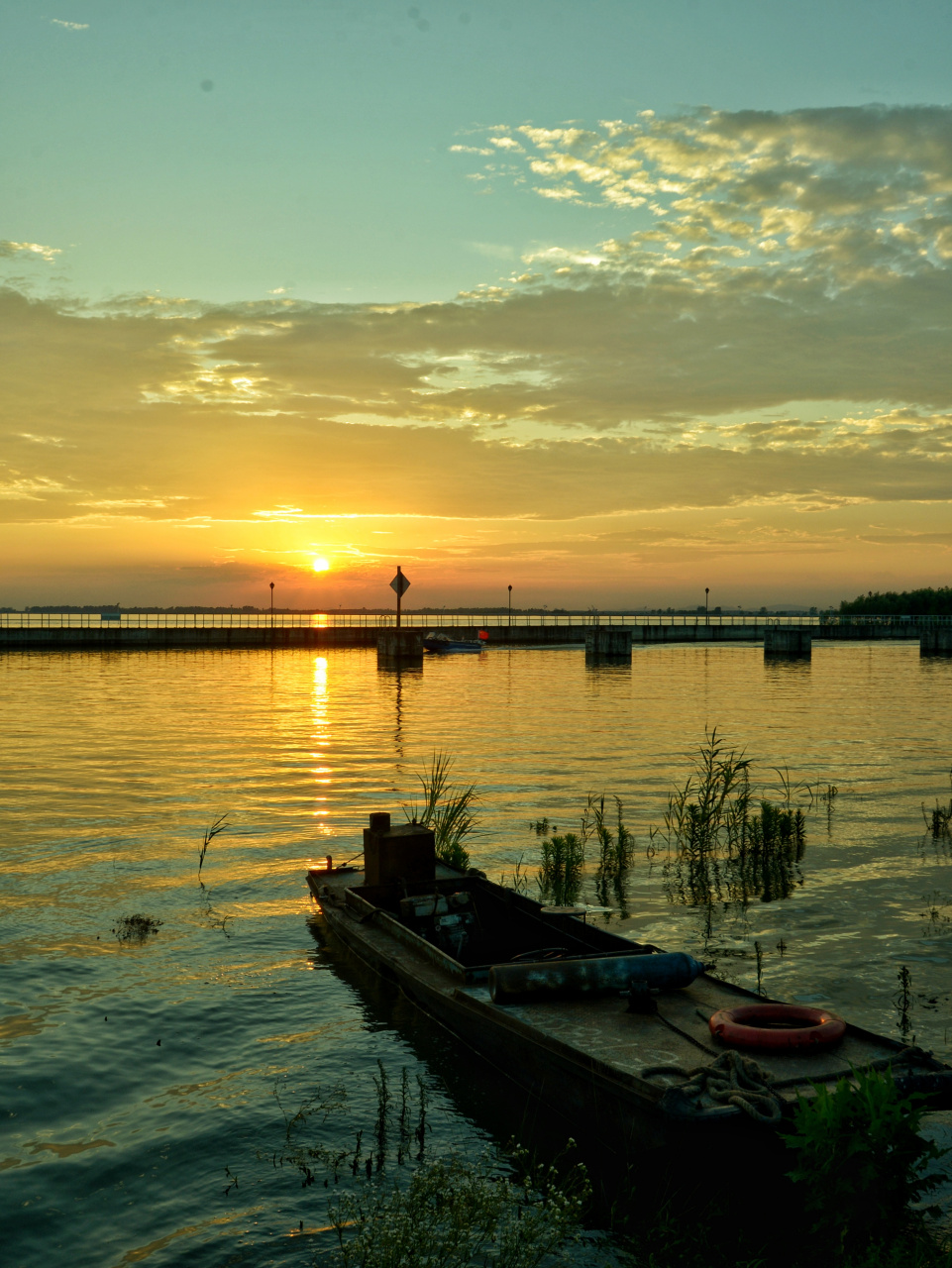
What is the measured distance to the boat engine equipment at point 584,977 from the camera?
901cm

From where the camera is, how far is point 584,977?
903 centimetres

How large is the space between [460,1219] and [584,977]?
2827mm

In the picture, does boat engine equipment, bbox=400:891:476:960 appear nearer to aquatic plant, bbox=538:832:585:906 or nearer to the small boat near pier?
aquatic plant, bbox=538:832:585:906

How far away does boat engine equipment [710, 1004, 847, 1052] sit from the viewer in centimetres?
748

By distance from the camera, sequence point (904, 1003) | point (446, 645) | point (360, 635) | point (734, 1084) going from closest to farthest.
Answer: point (734, 1084), point (904, 1003), point (446, 645), point (360, 635)

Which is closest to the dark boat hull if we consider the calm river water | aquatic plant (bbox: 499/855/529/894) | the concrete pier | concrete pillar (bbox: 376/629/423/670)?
the calm river water

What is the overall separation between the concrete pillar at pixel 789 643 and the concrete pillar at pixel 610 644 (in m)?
15.4

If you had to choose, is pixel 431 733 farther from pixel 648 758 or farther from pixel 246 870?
pixel 246 870

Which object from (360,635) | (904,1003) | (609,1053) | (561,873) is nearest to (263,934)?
(561,873)

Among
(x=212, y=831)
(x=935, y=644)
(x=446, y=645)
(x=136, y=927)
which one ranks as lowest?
(x=136, y=927)

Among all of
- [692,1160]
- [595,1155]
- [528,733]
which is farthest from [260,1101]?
[528,733]

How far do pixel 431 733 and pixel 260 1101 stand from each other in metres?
28.0

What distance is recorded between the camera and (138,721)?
1560 inches

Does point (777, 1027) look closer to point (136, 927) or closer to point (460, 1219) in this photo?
point (460, 1219)
